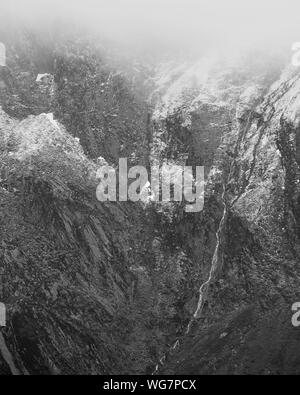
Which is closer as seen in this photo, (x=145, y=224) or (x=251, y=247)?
(x=251, y=247)

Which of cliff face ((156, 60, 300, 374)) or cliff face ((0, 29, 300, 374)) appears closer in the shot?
cliff face ((156, 60, 300, 374))

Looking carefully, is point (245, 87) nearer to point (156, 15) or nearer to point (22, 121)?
point (156, 15)

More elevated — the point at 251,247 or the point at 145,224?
the point at 145,224

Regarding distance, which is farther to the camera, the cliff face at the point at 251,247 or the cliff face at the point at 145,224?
the cliff face at the point at 145,224

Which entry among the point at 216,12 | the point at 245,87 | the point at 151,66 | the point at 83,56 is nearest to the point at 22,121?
the point at 83,56

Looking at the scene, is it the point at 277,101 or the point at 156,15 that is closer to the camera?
the point at 277,101
